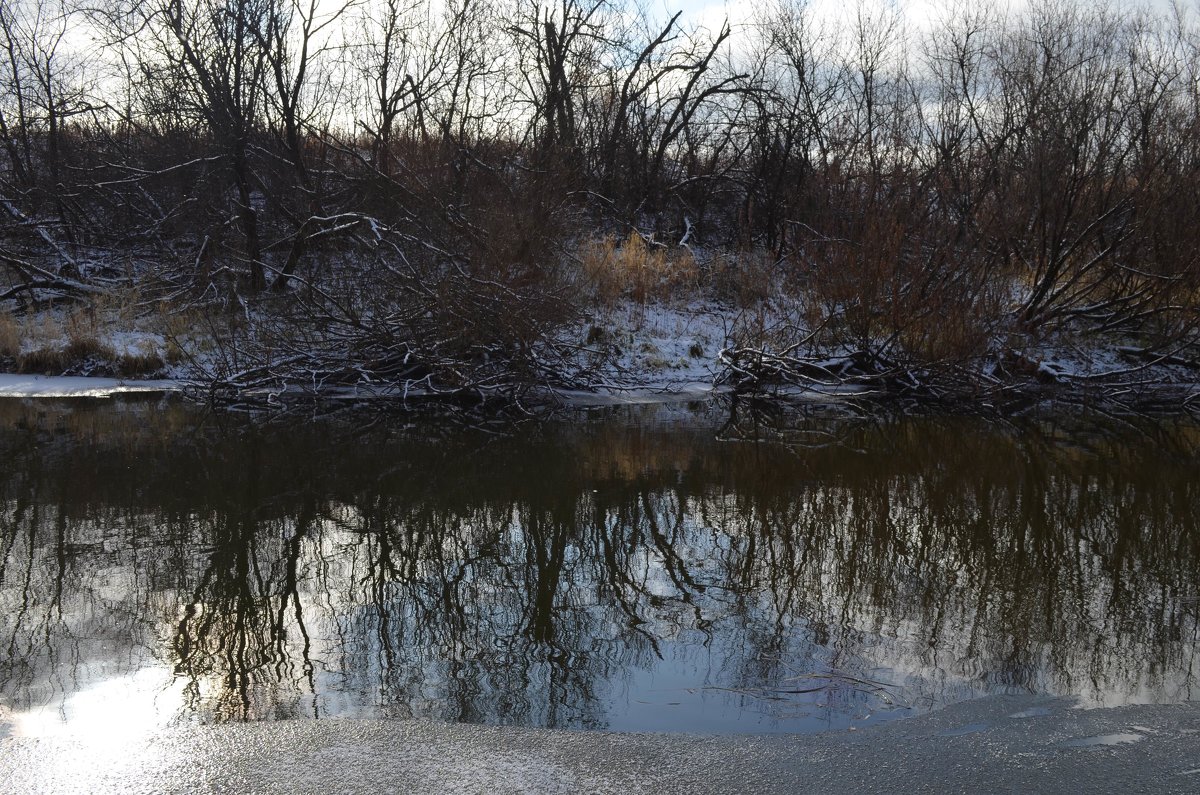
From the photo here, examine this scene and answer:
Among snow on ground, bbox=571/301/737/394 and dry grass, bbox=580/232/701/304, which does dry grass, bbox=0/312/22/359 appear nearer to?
snow on ground, bbox=571/301/737/394

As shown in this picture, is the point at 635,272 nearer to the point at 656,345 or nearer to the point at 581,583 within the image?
the point at 656,345

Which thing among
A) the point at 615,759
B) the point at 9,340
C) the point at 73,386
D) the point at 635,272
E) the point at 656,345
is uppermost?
the point at 635,272

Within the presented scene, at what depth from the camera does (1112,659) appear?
4309mm

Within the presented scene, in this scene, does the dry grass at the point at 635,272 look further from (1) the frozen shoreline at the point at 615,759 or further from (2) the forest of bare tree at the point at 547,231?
(1) the frozen shoreline at the point at 615,759

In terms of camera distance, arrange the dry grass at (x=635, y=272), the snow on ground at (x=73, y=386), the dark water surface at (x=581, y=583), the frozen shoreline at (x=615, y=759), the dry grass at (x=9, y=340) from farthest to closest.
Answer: the dry grass at (x=635, y=272) < the dry grass at (x=9, y=340) < the snow on ground at (x=73, y=386) < the dark water surface at (x=581, y=583) < the frozen shoreline at (x=615, y=759)

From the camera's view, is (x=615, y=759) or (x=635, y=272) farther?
(x=635, y=272)

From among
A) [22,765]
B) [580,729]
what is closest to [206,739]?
[22,765]

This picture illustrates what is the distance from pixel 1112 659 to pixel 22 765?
4.46m

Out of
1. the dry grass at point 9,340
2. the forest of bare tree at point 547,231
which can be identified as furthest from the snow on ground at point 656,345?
the dry grass at point 9,340

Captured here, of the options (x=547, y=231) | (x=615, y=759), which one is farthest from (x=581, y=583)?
(x=547, y=231)

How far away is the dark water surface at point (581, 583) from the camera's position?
3922 mm

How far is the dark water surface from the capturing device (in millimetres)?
3922

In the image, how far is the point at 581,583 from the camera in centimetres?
545

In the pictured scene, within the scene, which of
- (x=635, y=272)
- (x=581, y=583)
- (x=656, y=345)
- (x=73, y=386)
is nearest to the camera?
(x=581, y=583)
